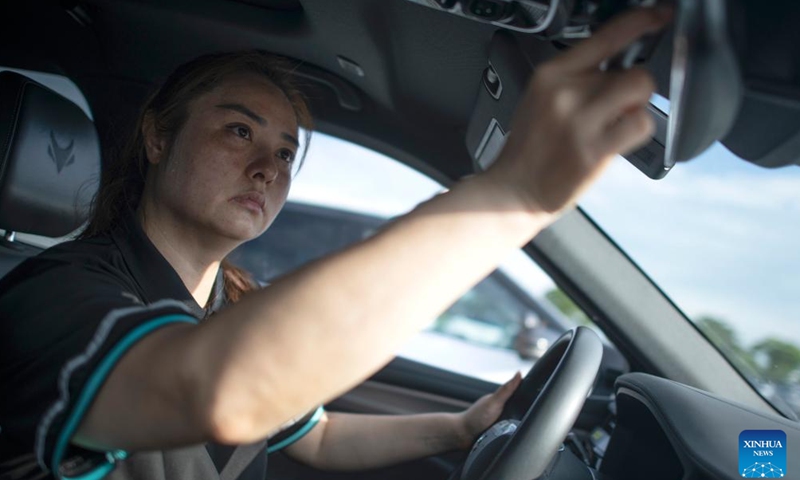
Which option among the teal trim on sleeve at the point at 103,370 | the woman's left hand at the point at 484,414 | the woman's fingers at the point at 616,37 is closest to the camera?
the woman's fingers at the point at 616,37

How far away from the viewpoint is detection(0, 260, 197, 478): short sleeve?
870mm

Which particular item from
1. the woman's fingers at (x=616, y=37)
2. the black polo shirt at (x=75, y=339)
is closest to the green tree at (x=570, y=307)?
the black polo shirt at (x=75, y=339)

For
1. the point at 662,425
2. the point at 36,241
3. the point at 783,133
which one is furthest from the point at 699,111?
the point at 36,241

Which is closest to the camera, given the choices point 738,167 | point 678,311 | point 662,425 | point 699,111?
point 699,111

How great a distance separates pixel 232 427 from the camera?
0.73m

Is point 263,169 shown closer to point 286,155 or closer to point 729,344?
point 286,155

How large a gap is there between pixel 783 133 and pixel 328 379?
57 cm

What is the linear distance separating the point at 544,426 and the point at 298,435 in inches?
32.3

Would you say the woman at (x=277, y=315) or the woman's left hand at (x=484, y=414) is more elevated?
the woman at (x=277, y=315)

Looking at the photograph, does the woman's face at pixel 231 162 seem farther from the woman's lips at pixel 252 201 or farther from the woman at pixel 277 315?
the woman at pixel 277 315

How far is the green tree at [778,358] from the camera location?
4.77ft

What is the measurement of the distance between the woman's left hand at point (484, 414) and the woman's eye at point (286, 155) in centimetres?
78

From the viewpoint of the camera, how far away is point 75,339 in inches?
36.7

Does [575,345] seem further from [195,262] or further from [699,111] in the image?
[699,111]
